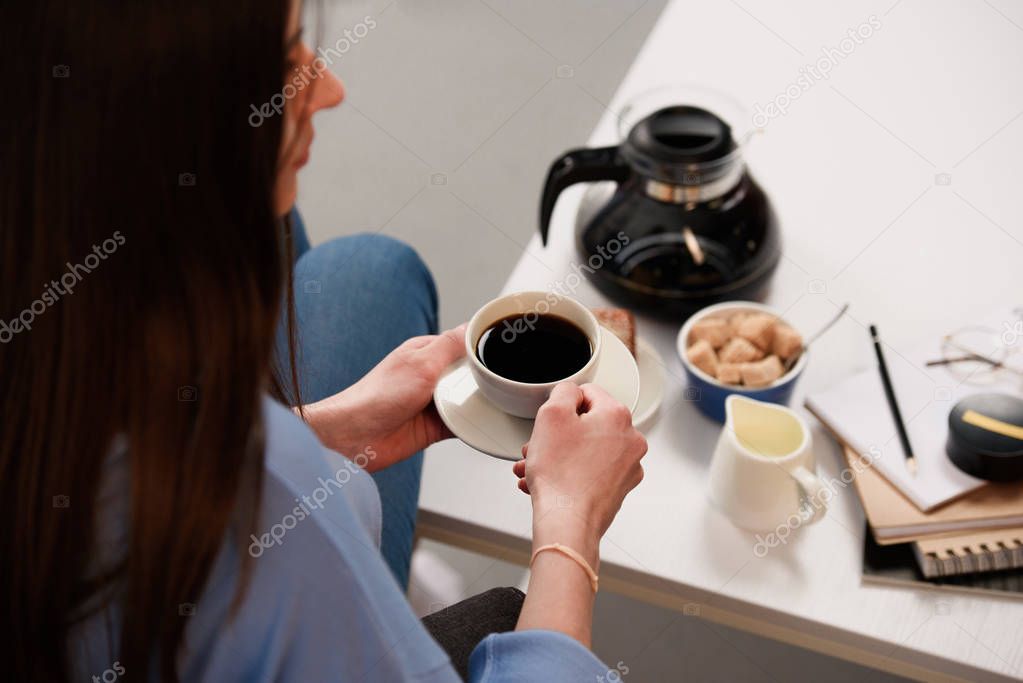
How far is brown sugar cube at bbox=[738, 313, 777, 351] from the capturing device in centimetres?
105

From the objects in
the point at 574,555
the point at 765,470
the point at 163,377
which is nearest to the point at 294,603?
the point at 163,377

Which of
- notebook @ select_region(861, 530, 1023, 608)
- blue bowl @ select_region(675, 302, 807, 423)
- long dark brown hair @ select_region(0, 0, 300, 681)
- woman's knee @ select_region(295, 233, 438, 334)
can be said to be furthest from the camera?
woman's knee @ select_region(295, 233, 438, 334)

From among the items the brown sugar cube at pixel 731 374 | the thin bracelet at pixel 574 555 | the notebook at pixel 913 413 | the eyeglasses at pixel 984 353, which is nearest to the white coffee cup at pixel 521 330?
the thin bracelet at pixel 574 555

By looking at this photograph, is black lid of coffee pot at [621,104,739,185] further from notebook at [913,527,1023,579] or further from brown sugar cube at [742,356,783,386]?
notebook at [913,527,1023,579]

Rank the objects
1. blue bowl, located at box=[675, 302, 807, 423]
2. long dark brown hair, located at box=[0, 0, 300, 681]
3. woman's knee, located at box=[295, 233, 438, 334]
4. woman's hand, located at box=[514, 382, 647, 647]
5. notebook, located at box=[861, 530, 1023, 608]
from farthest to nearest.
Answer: woman's knee, located at box=[295, 233, 438, 334] < blue bowl, located at box=[675, 302, 807, 423] < notebook, located at box=[861, 530, 1023, 608] < woman's hand, located at box=[514, 382, 647, 647] < long dark brown hair, located at box=[0, 0, 300, 681]

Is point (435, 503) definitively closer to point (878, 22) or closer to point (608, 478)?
point (608, 478)

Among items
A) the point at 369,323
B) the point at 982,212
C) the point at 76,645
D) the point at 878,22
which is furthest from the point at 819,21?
the point at 76,645

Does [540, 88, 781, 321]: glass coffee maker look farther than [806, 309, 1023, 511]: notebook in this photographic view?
Yes

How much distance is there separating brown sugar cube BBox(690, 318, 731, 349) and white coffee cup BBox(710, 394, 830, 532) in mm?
88

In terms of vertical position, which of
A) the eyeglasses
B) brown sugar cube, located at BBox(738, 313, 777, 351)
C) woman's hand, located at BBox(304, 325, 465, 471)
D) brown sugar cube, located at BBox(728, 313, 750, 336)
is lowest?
woman's hand, located at BBox(304, 325, 465, 471)

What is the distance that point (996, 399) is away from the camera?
97cm

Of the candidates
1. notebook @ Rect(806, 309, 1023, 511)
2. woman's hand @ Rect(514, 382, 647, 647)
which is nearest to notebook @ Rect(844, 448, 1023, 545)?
notebook @ Rect(806, 309, 1023, 511)

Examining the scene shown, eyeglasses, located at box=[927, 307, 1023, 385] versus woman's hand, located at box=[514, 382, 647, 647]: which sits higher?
eyeglasses, located at box=[927, 307, 1023, 385]

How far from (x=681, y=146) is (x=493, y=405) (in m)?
0.40
